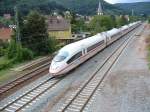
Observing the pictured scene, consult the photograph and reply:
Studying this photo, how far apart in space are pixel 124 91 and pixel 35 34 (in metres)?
25.2

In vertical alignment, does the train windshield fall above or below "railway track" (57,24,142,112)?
above

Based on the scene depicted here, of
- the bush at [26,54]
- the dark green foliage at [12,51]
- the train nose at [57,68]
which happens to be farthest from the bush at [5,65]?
the train nose at [57,68]

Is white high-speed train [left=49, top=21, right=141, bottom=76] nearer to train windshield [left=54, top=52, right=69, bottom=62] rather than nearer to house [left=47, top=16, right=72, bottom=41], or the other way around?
train windshield [left=54, top=52, right=69, bottom=62]

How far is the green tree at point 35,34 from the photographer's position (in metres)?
45.9

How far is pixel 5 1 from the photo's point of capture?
169 meters

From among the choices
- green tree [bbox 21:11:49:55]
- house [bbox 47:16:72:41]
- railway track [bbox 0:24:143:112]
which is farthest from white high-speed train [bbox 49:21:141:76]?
house [bbox 47:16:72:41]

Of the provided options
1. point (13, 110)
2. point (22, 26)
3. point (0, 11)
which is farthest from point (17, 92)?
point (0, 11)

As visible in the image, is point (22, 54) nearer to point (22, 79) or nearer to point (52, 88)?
point (22, 79)

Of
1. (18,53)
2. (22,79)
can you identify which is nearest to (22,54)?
(18,53)

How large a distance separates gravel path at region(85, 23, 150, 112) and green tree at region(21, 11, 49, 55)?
15.6 metres

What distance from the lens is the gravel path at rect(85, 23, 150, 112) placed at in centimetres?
1992

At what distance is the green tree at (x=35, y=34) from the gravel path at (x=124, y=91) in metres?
15.6

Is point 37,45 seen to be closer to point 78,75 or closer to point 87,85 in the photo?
point 78,75

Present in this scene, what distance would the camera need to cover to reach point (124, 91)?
23.5 m
